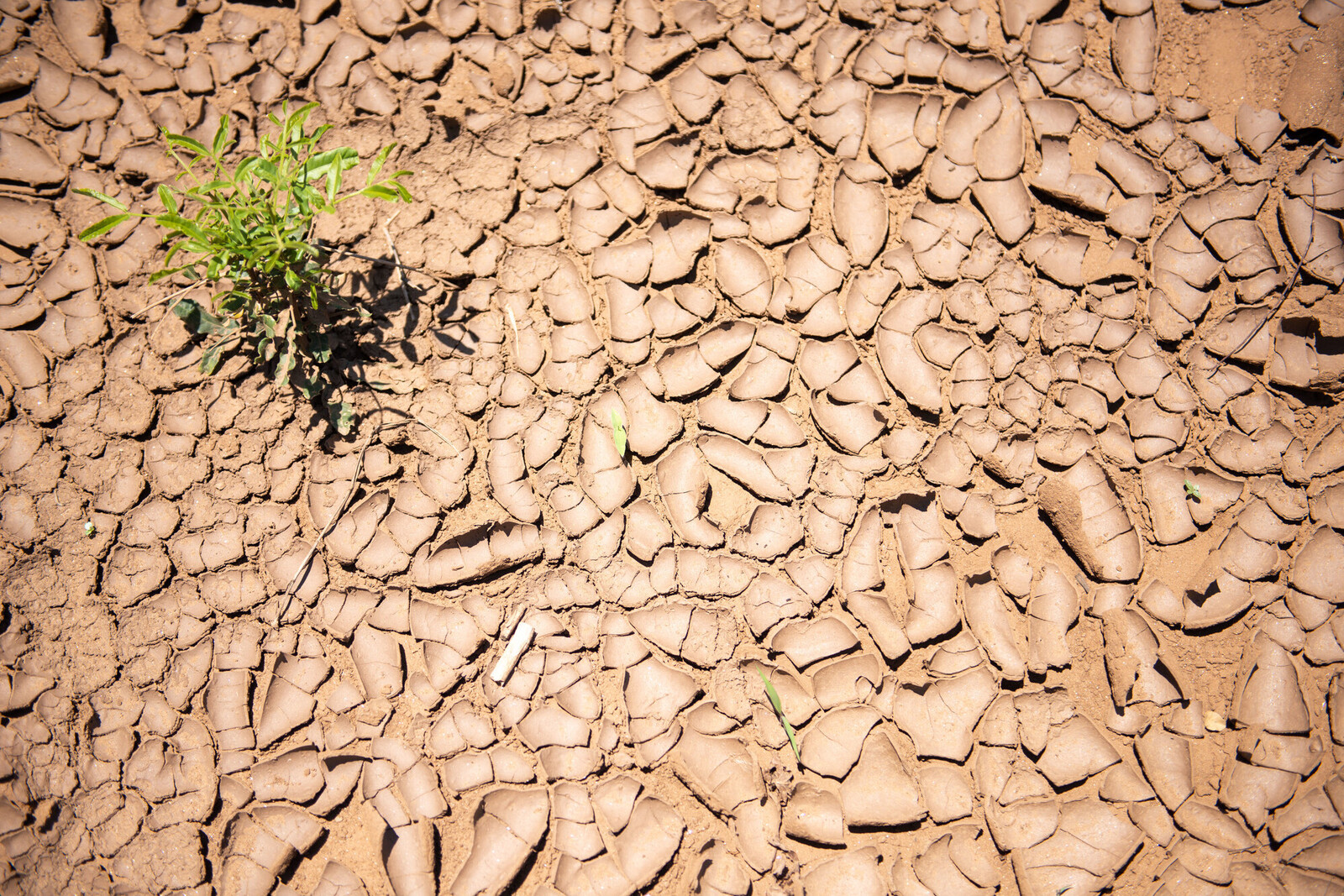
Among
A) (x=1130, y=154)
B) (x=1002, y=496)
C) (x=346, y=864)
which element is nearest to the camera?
(x=346, y=864)

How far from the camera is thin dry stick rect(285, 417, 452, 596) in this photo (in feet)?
5.07

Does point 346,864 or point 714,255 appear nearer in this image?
point 346,864

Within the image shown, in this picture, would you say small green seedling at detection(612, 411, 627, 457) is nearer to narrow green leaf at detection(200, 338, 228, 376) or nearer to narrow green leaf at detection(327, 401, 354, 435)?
narrow green leaf at detection(327, 401, 354, 435)

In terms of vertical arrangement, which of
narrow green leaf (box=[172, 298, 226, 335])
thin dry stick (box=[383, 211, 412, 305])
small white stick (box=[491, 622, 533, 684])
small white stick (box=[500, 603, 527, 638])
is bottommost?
small white stick (box=[491, 622, 533, 684])

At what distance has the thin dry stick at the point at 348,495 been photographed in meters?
1.54

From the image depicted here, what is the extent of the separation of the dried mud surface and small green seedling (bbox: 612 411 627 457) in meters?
0.02

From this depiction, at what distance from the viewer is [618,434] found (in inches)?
61.3

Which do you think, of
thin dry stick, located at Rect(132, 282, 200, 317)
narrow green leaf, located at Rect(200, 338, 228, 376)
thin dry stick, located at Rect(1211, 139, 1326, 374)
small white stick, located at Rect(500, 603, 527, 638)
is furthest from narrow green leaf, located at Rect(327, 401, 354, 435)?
thin dry stick, located at Rect(1211, 139, 1326, 374)

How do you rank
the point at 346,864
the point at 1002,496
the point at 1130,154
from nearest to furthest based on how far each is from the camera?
the point at 346,864 < the point at 1002,496 < the point at 1130,154

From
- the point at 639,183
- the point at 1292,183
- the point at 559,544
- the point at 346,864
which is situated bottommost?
the point at 346,864

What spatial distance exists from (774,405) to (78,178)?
1673mm

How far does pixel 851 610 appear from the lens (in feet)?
4.91

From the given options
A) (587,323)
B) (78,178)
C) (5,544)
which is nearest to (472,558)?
(587,323)

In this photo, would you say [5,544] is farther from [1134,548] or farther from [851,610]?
[1134,548]
